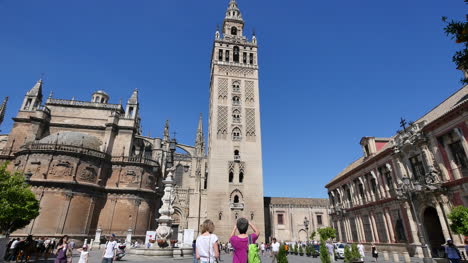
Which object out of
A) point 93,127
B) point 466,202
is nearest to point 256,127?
point 93,127

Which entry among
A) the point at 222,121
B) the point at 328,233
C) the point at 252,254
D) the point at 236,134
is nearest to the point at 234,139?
the point at 236,134

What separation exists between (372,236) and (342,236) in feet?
20.1

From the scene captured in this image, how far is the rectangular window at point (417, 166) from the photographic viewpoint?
17078mm

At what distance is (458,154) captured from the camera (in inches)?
571

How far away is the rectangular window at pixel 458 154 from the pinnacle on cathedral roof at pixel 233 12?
40.1 m

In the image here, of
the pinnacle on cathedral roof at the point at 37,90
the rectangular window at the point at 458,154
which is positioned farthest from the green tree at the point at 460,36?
the pinnacle on cathedral roof at the point at 37,90

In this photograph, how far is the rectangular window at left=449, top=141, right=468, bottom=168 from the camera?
14.1 meters

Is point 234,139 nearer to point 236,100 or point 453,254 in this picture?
point 236,100

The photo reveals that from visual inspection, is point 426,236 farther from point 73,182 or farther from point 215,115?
point 73,182

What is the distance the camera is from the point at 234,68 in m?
41.0

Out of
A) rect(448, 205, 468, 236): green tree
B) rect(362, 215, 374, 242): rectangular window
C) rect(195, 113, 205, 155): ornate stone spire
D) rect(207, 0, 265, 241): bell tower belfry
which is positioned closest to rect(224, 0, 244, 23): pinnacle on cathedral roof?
rect(207, 0, 265, 241): bell tower belfry

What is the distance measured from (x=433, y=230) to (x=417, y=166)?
4.39 metres

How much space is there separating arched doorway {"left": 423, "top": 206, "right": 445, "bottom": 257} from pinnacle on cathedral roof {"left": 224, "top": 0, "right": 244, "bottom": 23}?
135 ft

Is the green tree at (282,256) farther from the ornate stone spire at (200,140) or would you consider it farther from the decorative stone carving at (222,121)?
the ornate stone spire at (200,140)
